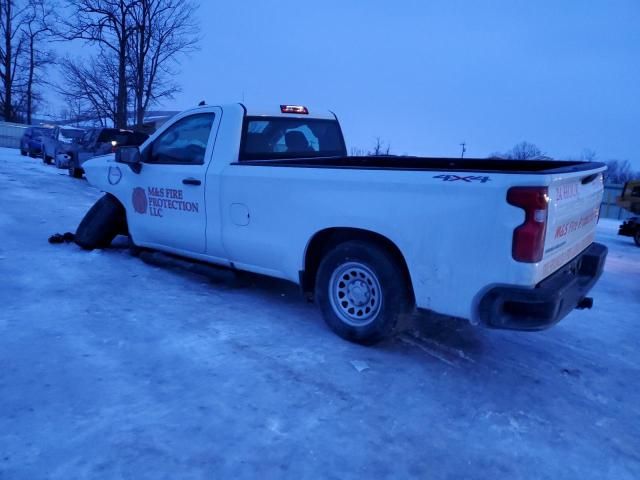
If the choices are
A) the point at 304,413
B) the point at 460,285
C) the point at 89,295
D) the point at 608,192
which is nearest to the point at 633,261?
the point at 460,285

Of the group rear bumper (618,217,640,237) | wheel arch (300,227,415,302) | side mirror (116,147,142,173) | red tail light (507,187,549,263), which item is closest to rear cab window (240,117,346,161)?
wheel arch (300,227,415,302)

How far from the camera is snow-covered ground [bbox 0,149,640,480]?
249cm

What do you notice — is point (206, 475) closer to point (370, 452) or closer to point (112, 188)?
point (370, 452)

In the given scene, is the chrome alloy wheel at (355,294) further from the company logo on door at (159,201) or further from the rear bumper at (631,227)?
the rear bumper at (631,227)

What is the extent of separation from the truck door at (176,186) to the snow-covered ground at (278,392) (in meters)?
0.59

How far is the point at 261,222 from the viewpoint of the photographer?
4395mm

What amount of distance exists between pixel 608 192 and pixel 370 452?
25.1m

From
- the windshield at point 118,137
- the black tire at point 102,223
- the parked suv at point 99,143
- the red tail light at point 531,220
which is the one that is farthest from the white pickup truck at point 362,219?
the windshield at point 118,137

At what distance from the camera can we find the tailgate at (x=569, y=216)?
3.08 metres

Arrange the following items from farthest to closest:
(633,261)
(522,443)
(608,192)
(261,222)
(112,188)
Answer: (608,192) < (633,261) < (112,188) < (261,222) < (522,443)

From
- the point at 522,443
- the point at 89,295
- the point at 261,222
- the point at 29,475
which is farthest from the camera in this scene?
the point at 89,295

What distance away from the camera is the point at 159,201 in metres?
5.41

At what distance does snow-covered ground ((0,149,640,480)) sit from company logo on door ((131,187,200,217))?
2.68 feet

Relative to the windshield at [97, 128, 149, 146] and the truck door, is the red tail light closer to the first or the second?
the truck door
